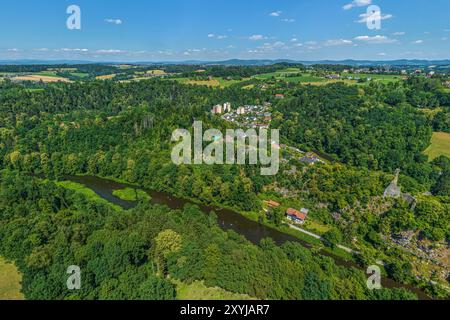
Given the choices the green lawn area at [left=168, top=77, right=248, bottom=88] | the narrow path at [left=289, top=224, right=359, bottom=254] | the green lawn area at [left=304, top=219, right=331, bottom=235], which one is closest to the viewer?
the narrow path at [left=289, top=224, right=359, bottom=254]

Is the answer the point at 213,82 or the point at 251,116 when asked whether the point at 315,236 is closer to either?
the point at 251,116

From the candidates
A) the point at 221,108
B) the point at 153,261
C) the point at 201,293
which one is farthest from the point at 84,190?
the point at 221,108

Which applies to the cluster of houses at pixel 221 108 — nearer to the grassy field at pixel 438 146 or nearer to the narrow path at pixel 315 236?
the grassy field at pixel 438 146

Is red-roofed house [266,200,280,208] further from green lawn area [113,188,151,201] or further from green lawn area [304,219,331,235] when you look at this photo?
green lawn area [113,188,151,201]

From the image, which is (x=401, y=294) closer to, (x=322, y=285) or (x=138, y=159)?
(x=322, y=285)

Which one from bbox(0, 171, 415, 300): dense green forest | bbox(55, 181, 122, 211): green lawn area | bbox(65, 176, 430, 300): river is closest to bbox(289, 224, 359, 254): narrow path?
bbox(65, 176, 430, 300): river

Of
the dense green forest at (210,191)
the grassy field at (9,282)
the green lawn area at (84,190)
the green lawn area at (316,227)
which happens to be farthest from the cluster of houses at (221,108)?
the grassy field at (9,282)
